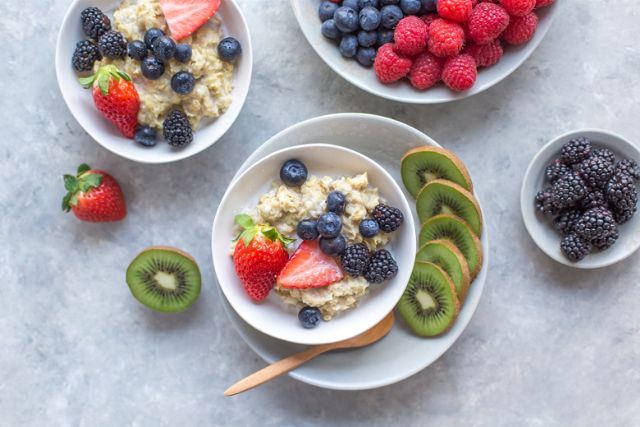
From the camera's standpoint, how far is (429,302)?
8.22 ft

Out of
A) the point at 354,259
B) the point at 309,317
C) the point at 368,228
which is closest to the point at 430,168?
the point at 368,228

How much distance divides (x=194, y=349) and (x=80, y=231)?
2.20ft

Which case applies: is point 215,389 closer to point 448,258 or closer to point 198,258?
point 198,258

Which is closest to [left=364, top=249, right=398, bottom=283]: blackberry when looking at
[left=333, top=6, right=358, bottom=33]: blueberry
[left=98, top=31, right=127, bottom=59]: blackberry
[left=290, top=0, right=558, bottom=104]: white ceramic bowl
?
[left=290, top=0, right=558, bottom=104]: white ceramic bowl

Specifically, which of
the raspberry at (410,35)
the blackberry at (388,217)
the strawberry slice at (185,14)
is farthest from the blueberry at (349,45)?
the blackberry at (388,217)

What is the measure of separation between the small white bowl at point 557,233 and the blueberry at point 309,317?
908mm

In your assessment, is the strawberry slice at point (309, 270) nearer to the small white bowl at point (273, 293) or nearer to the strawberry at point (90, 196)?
the small white bowl at point (273, 293)

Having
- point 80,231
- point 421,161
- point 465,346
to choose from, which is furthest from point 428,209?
point 80,231

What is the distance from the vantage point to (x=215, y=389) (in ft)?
9.08

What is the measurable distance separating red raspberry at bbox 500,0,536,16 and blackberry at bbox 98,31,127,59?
1378 mm

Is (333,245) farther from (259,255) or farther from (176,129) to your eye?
(176,129)

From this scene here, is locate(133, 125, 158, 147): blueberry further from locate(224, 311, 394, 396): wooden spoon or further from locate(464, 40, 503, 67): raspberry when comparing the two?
locate(464, 40, 503, 67): raspberry

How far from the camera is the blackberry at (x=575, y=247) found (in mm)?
2559

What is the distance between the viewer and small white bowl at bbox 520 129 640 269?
2615 millimetres
